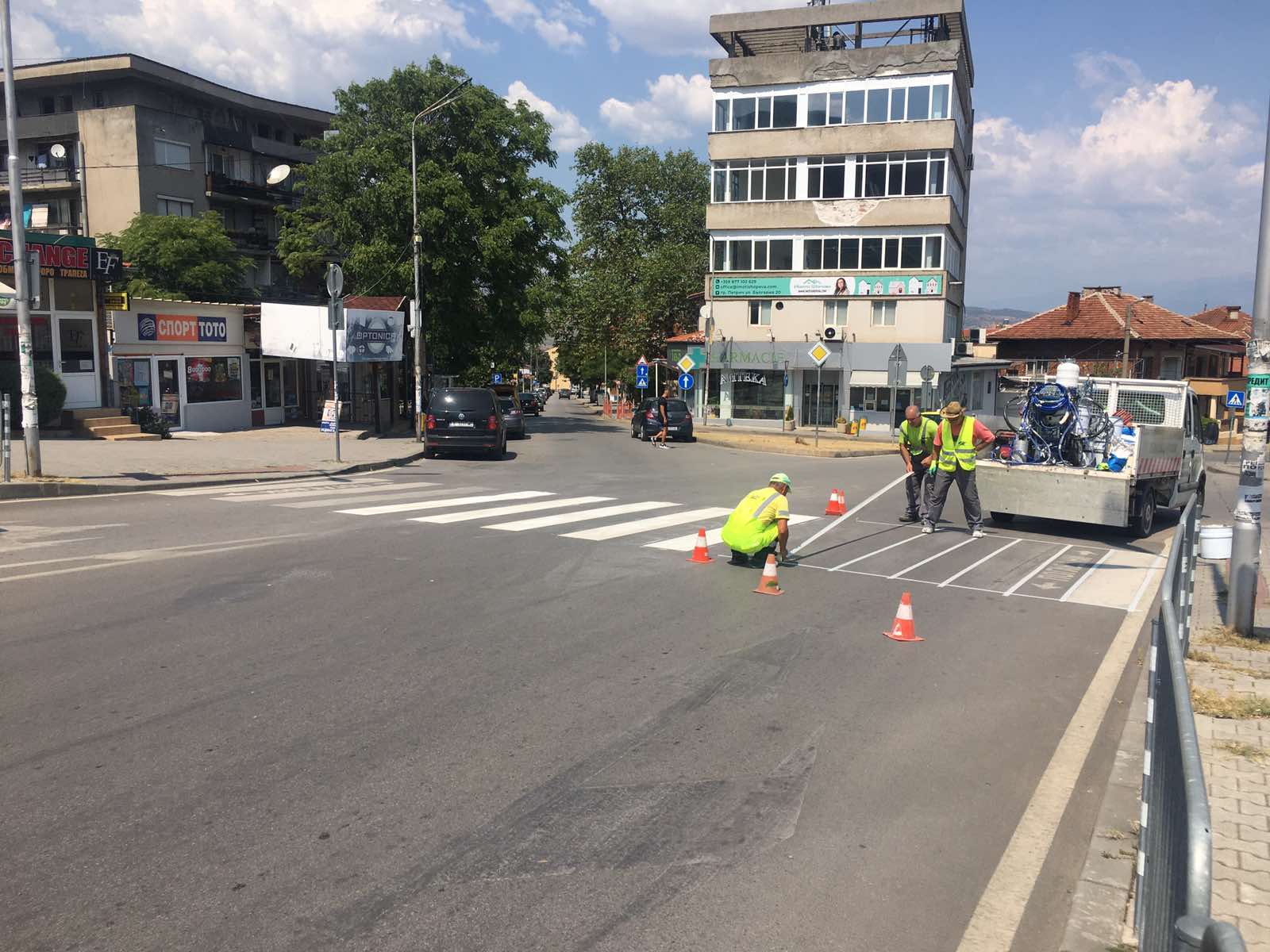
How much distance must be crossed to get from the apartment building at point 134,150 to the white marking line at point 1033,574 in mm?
39883

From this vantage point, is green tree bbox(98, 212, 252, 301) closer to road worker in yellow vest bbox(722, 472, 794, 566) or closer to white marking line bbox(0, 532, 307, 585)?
white marking line bbox(0, 532, 307, 585)

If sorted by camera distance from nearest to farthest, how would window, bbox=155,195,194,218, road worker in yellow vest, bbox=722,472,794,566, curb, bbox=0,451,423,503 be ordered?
road worker in yellow vest, bbox=722,472,794,566 < curb, bbox=0,451,423,503 < window, bbox=155,195,194,218

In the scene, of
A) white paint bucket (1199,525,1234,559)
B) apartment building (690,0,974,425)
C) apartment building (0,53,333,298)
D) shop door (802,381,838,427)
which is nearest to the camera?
white paint bucket (1199,525,1234,559)

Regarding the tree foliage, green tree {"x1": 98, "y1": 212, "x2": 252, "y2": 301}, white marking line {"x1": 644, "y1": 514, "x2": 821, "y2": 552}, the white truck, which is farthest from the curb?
the tree foliage

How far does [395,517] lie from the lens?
13891mm

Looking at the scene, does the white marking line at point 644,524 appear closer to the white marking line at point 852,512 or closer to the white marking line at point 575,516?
the white marking line at point 575,516

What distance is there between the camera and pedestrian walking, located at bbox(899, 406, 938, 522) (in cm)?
1429

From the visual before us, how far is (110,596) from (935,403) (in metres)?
38.9

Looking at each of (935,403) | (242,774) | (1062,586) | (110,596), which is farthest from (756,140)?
(242,774)

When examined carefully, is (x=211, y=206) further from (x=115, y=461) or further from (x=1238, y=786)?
(x=1238, y=786)

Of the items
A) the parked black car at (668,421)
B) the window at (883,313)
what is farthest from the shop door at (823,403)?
the parked black car at (668,421)

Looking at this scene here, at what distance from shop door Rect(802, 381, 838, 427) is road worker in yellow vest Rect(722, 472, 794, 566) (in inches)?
1370

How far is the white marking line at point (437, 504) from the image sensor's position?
14.4 metres

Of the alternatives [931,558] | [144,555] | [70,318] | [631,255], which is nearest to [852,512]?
[931,558]
